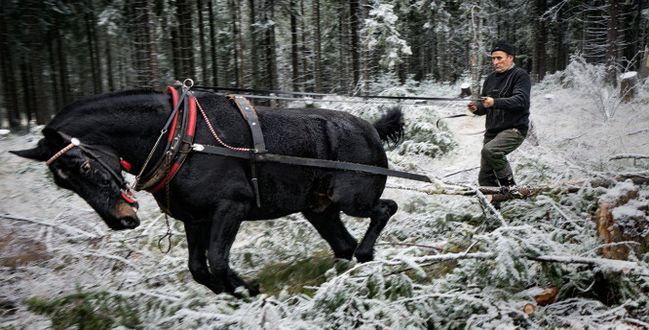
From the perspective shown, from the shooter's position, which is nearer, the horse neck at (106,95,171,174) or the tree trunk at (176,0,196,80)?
the horse neck at (106,95,171,174)

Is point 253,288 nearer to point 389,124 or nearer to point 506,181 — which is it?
point 389,124

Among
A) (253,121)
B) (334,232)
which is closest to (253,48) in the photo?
(334,232)

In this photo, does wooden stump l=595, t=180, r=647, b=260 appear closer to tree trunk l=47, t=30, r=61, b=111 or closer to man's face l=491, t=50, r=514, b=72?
man's face l=491, t=50, r=514, b=72

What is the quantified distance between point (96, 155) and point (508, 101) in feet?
14.3

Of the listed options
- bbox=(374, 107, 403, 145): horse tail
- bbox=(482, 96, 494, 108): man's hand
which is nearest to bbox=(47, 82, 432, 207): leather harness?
bbox=(374, 107, 403, 145): horse tail

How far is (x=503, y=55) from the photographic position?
19.2 feet

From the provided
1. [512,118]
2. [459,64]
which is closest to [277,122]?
[512,118]

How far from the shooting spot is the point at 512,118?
5.89 m

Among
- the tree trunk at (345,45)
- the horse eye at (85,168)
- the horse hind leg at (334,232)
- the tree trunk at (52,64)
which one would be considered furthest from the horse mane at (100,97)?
the tree trunk at (52,64)

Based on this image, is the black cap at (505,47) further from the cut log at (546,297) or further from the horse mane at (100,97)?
the horse mane at (100,97)

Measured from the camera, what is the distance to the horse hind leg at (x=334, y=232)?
5448 mm

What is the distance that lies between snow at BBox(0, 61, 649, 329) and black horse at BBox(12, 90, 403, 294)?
1.71 feet

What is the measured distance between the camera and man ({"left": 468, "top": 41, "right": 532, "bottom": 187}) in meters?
5.72

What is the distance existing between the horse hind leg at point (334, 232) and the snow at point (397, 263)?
0.34 m
